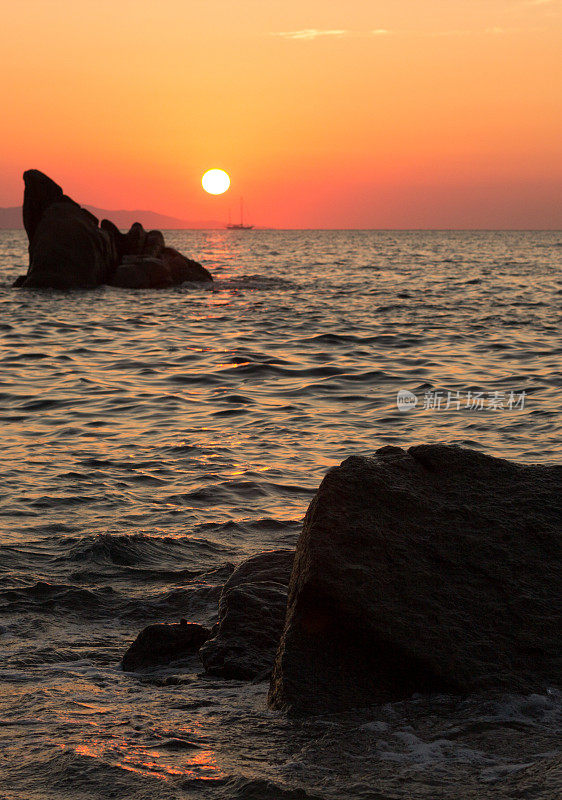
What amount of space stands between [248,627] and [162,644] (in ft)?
1.67

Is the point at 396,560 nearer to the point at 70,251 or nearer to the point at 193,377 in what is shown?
the point at 193,377

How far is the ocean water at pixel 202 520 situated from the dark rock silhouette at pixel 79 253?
45.7 ft

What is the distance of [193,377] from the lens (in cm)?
1467

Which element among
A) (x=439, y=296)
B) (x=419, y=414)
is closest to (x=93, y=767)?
(x=419, y=414)

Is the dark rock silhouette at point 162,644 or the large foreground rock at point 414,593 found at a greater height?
the large foreground rock at point 414,593

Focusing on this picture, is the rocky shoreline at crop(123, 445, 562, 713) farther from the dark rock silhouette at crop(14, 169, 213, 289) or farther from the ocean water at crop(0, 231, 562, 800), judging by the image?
the dark rock silhouette at crop(14, 169, 213, 289)

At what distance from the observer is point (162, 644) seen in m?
4.75

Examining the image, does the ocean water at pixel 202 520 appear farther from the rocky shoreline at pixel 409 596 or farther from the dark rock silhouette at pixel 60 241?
the dark rock silhouette at pixel 60 241

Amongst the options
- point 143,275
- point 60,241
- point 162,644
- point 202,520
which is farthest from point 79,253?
point 162,644

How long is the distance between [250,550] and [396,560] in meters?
2.64

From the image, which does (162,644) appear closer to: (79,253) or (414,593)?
(414,593)

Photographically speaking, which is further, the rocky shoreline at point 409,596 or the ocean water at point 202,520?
the rocky shoreline at point 409,596

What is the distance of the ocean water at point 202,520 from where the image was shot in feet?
11.2

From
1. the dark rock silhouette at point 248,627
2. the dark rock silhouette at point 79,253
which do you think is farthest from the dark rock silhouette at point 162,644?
the dark rock silhouette at point 79,253
